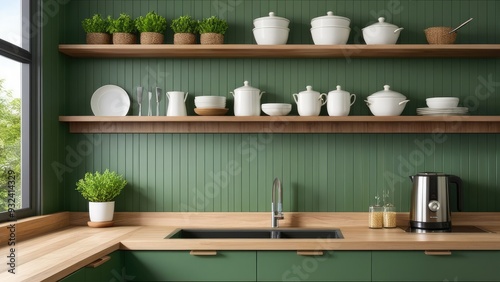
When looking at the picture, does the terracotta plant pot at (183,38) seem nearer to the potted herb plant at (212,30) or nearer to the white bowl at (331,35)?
the potted herb plant at (212,30)

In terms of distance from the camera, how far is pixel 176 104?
3.29 meters

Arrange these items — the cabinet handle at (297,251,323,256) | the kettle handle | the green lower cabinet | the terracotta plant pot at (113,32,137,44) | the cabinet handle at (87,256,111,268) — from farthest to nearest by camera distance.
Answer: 1. the terracotta plant pot at (113,32,137,44)
2. the kettle handle
3. the cabinet handle at (297,251,323,256)
4. the cabinet handle at (87,256,111,268)
5. the green lower cabinet

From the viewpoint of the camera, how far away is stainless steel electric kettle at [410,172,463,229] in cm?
306

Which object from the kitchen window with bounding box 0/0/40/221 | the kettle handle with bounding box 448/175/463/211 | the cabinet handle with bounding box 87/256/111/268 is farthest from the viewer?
the kettle handle with bounding box 448/175/463/211

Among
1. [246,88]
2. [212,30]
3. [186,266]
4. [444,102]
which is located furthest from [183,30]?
[444,102]

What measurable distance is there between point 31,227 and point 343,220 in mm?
1799

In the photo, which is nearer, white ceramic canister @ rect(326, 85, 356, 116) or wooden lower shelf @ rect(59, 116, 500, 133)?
white ceramic canister @ rect(326, 85, 356, 116)

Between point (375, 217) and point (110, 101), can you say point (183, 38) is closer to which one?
point (110, 101)

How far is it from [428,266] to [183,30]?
1.92m

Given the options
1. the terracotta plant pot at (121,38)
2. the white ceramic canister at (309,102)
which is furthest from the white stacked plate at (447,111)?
the terracotta plant pot at (121,38)

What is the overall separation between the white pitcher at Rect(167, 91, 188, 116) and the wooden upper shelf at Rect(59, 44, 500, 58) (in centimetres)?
25

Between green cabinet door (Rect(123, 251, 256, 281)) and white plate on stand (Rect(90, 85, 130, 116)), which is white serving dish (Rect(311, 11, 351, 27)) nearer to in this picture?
white plate on stand (Rect(90, 85, 130, 116))

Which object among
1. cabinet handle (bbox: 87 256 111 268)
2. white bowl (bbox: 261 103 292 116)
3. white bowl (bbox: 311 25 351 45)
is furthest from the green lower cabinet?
white bowl (bbox: 311 25 351 45)

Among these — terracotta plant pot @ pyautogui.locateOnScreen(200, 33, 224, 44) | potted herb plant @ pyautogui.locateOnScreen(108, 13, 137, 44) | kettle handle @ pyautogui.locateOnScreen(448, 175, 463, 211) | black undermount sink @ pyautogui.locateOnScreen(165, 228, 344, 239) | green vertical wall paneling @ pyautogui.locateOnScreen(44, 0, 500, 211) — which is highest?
potted herb plant @ pyautogui.locateOnScreen(108, 13, 137, 44)
